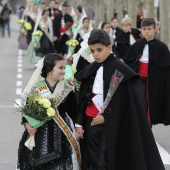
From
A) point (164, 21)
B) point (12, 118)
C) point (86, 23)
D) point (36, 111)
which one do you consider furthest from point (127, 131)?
point (164, 21)

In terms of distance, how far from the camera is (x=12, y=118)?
13.3 meters

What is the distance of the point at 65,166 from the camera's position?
730 centimetres

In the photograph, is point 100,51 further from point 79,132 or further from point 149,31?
point 149,31

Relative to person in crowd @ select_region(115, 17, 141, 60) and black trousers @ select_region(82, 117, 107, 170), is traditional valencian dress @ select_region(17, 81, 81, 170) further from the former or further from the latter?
person in crowd @ select_region(115, 17, 141, 60)

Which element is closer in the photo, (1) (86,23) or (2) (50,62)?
(2) (50,62)

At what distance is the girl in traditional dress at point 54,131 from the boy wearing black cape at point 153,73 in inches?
131

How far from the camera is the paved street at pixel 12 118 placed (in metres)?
10.0

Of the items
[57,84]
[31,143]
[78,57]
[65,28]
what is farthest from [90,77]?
[65,28]

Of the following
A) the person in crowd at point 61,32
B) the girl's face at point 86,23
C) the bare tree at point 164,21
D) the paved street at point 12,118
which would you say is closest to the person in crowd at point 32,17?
the paved street at point 12,118

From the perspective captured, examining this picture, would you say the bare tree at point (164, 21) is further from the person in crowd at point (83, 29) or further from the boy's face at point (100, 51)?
the boy's face at point (100, 51)

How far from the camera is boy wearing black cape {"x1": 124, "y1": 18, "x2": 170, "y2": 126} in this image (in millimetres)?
10578

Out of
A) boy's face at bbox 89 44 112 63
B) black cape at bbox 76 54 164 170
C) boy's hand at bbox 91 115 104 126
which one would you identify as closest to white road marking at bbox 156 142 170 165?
black cape at bbox 76 54 164 170

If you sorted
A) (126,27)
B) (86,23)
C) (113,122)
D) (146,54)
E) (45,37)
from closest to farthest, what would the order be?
(113,122)
(146,54)
(126,27)
(86,23)
(45,37)

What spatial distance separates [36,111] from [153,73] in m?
3.81
